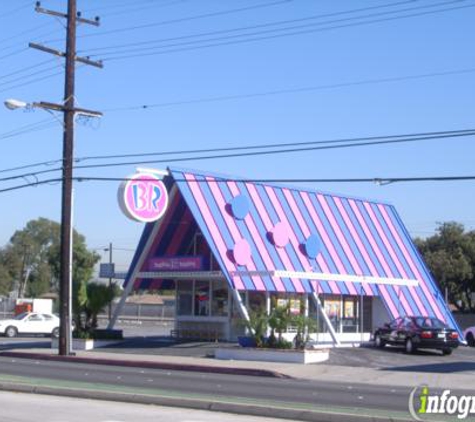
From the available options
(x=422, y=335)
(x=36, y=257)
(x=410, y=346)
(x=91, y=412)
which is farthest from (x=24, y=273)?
(x=91, y=412)

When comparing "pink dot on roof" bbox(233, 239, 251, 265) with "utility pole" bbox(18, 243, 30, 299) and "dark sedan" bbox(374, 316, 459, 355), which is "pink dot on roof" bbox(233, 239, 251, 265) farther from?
"utility pole" bbox(18, 243, 30, 299)

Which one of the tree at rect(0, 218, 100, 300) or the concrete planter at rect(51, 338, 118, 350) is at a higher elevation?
the tree at rect(0, 218, 100, 300)

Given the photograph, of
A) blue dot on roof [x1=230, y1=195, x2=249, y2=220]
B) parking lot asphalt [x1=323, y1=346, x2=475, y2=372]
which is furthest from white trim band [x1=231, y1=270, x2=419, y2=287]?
blue dot on roof [x1=230, y1=195, x2=249, y2=220]

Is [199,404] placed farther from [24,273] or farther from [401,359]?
[24,273]

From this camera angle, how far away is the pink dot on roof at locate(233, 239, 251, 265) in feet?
110

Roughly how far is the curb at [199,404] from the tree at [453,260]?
54.2 metres

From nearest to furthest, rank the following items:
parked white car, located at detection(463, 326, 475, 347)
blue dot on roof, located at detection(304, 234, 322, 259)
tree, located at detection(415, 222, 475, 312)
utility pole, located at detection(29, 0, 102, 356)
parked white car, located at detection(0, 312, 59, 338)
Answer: utility pole, located at detection(29, 0, 102, 356) < blue dot on roof, located at detection(304, 234, 322, 259) < parked white car, located at detection(463, 326, 475, 347) < parked white car, located at detection(0, 312, 59, 338) < tree, located at detection(415, 222, 475, 312)

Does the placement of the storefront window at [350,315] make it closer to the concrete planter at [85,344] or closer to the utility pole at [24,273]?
the concrete planter at [85,344]

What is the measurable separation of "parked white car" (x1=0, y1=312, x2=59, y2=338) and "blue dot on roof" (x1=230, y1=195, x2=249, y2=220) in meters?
16.1

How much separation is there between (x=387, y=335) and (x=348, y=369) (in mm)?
7903

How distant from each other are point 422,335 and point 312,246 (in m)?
6.44

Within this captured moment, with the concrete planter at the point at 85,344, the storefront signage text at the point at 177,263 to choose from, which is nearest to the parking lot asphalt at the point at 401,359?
the storefront signage text at the point at 177,263

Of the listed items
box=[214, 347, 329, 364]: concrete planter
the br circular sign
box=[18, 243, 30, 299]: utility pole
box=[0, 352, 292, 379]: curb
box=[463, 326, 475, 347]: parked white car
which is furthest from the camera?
box=[18, 243, 30, 299]: utility pole

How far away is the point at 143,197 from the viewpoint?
33.2 meters
